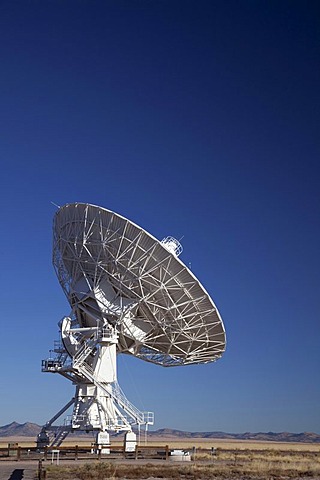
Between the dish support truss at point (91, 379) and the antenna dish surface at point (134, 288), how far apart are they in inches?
46.3

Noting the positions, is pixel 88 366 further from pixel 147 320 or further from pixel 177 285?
pixel 177 285

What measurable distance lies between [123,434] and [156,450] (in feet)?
8.74

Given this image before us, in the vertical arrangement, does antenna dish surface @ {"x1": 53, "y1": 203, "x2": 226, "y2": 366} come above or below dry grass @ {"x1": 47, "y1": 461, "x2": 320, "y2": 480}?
above

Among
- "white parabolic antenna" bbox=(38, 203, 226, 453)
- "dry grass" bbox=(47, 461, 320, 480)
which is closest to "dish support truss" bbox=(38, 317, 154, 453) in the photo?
"white parabolic antenna" bbox=(38, 203, 226, 453)

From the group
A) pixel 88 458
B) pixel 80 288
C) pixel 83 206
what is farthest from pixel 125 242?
pixel 88 458

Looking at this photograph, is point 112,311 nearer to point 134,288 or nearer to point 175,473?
point 134,288

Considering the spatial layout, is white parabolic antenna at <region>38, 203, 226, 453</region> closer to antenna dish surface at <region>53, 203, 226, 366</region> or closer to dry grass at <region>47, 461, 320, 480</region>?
antenna dish surface at <region>53, 203, 226, 366</region>

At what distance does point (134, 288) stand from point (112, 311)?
8.11ft

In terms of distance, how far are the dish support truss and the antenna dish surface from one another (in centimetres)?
118

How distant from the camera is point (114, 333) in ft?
134

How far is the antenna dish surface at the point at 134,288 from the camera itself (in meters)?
37.2

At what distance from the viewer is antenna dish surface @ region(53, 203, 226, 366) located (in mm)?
37188

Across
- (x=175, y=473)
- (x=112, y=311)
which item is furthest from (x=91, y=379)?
(x=175, y=473)

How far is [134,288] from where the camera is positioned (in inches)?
1556
